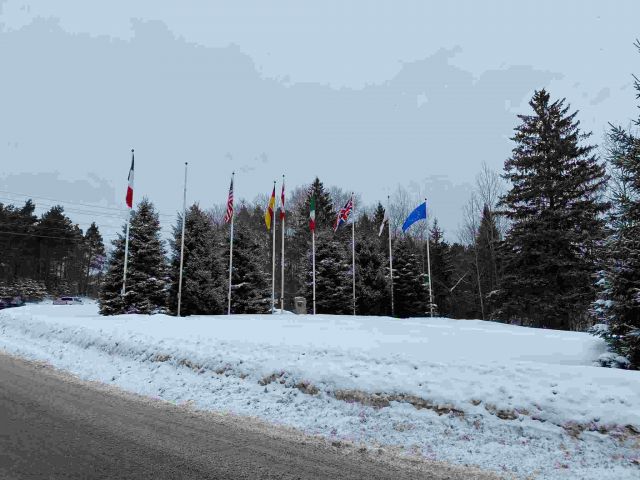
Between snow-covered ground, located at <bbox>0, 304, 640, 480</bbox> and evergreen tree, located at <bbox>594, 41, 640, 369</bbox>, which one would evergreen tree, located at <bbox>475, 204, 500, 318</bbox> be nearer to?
snow-covered ground, located at <bbox>0, 304, 640, 480</bbox>

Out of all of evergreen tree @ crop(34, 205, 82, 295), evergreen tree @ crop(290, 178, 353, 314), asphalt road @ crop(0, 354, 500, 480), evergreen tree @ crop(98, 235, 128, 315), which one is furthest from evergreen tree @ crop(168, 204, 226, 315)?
evergreen tree @ crop(34, 205, 82, 295)

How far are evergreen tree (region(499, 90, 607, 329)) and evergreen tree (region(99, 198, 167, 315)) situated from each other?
20.8 meters

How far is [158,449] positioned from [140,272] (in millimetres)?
23480

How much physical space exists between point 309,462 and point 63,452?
2470 millimetres

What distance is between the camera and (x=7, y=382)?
8.07 m

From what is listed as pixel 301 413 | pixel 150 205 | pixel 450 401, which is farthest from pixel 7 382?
pixel 150 205

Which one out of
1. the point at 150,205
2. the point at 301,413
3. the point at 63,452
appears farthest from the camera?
the point at 150,205

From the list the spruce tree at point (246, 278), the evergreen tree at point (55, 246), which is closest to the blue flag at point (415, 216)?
the spruce tree at point (246, 278)

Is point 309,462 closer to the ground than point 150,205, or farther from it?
closer to the ground

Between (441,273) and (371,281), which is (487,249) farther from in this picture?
(371,281)

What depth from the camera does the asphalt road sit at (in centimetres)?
407

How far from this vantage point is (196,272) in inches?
1129

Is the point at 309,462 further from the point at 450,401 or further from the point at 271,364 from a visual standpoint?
the point at 271,364

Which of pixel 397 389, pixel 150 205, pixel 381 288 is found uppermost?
pixel 150 205
